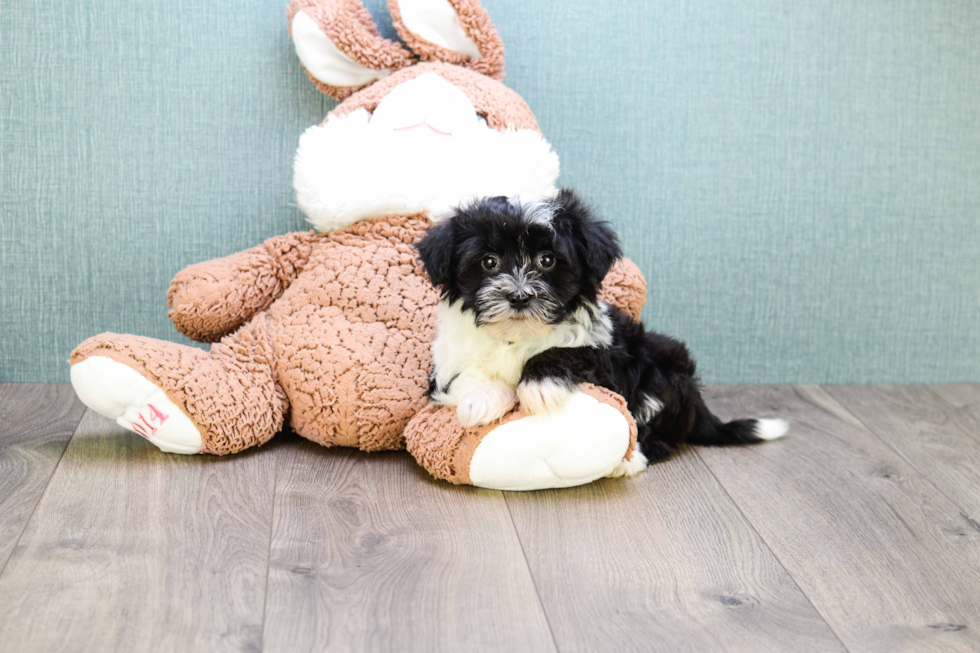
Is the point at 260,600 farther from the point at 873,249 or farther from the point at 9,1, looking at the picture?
the point at 873,249

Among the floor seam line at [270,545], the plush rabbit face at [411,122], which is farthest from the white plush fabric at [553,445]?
the plush rabbit face at [411,122]

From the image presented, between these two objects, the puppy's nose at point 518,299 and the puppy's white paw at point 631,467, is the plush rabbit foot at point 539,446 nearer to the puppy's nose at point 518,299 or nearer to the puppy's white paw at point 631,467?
the puppy's white paw at point 631,467

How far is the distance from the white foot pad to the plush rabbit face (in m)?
0.53

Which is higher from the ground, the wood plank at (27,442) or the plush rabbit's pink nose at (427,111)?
the plush rabbit's pink nose at (427,111)

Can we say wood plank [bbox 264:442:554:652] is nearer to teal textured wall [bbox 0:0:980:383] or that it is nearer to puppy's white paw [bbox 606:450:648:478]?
puppy's white paw [bbox 606:450:648:478]

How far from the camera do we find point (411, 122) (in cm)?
199

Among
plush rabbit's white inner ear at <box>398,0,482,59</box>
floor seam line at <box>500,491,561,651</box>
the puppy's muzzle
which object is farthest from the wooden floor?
plush rabbit's white inner ear at <box>398,0,482,59</box>

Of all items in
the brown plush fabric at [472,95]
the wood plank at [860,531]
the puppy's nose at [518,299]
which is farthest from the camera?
the brown plush fabric at [472,95]

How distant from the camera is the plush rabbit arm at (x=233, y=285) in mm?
1987

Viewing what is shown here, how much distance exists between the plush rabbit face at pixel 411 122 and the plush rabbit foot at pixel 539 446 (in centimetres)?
49

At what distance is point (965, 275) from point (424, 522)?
1802 millimetres

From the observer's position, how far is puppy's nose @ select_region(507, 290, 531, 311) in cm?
154

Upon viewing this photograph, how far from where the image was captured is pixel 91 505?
163 cm

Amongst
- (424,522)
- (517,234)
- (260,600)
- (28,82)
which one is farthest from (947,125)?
(28,82)
